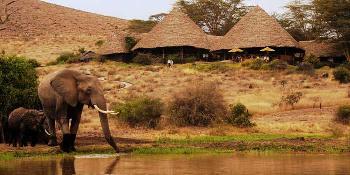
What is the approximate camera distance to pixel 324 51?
59531mm

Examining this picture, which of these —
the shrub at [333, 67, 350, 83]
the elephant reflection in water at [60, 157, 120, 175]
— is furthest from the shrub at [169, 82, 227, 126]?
the shrub at [333, 67, 350, 83]

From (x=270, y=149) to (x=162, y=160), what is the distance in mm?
4299

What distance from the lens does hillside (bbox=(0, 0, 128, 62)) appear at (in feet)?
273

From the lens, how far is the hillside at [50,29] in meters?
83.3

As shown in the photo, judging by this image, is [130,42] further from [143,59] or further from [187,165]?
[187,165]

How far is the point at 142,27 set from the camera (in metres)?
79.2

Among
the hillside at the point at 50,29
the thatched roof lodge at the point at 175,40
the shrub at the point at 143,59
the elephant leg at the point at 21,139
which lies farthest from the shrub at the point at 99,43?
the elephant leg at the point at 21,139

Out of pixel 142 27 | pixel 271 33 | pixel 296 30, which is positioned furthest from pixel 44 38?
pixel 271 33

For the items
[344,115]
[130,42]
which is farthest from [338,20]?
[344,115]

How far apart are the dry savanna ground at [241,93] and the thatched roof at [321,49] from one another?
8644mm

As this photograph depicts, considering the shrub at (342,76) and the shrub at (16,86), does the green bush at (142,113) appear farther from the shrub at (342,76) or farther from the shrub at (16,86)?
the shrub at (342,76)

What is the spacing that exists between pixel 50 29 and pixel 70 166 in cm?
8580

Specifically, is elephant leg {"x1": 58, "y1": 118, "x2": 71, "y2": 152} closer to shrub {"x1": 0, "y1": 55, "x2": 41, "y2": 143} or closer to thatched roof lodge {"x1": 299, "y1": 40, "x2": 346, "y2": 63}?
shrub {"x1": 0, "y1": 55, "x2": 41, "y2": 143}

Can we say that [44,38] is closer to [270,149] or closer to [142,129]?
[142,129]
